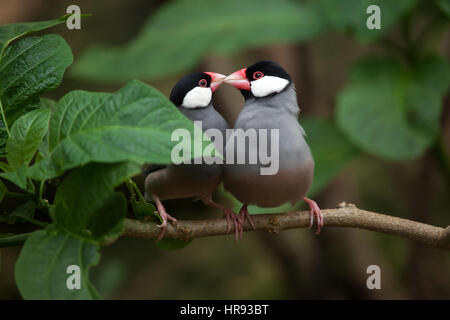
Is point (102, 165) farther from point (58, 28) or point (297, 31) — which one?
point (58, 28)

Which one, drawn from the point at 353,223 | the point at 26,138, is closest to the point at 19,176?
the point at 26,138

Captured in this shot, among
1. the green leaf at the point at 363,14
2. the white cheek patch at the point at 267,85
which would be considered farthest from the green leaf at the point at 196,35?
the white cheek patch at the point at 267,85

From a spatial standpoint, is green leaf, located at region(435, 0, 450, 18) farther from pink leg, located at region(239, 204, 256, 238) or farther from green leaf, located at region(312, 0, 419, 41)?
pink leg, located at region(239, 204, 256, 238)

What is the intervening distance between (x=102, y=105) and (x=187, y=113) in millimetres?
184

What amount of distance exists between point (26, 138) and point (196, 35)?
1340 mm

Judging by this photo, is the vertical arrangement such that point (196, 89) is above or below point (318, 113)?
below

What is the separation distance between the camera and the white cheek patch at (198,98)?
0.77 meters

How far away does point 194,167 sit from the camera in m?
0.79

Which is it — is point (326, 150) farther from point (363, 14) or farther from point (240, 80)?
point (240, 80)

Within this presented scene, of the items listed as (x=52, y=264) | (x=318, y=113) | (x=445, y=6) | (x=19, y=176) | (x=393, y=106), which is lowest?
(x=52, y=264)

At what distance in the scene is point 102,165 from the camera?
61cm

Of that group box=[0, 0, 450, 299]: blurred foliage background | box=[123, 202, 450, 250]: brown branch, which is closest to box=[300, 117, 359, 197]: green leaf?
box=[0, 0, 450, 299]: blurred foliage background

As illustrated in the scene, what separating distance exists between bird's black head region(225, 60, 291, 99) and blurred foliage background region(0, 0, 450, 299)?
2.05 feet

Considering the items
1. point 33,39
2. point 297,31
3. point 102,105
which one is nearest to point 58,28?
point 297,31
